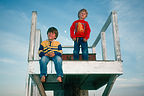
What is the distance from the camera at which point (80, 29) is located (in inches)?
150

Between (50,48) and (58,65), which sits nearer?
(58,65)

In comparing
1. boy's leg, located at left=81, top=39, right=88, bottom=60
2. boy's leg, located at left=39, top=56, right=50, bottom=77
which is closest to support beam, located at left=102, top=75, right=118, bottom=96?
boy's leg, located at left=81, top=39, right=88, bottom=60

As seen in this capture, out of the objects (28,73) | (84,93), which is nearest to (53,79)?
(28,73)

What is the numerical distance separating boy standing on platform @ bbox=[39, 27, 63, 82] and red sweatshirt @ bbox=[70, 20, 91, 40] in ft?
2.01

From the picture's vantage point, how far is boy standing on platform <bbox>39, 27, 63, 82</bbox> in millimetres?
2867

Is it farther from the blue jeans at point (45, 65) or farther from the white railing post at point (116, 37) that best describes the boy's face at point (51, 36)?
the white railing post at point (116, 37)

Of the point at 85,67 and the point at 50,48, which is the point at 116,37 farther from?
the point at 50,48

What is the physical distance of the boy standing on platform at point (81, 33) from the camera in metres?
3.72

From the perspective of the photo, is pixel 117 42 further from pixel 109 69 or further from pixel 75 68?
pixel 75 68

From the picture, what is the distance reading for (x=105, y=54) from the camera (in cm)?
449

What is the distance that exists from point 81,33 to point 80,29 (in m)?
0.11

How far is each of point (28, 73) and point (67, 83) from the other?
1871 mm

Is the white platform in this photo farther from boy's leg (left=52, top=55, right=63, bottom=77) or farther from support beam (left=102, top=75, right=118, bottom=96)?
support beam (left=102, top=75, right=118, bottom=96)

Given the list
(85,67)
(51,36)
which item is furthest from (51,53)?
(85,67)
